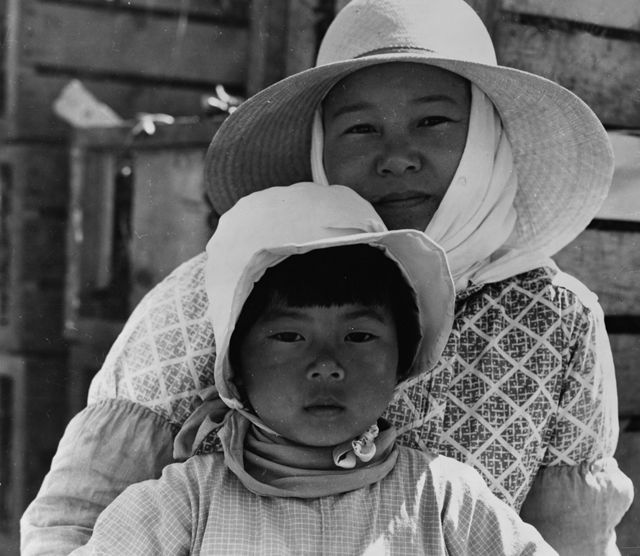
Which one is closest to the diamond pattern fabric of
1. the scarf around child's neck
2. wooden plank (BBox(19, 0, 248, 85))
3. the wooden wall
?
the scarf around child's neck

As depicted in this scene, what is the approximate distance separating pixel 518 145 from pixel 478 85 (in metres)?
0.15

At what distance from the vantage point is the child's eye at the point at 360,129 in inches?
63.3

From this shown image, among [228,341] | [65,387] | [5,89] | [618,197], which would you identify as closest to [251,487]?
[228,341]

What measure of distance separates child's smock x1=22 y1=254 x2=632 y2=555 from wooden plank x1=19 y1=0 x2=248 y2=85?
1.86 m

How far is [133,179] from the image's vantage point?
2770 millimetres

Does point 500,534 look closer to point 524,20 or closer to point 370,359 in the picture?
point 370,359

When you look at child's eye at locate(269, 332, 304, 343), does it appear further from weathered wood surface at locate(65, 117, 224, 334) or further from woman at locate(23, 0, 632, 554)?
weathered wood surface at locate(65, 117, 224, 334)

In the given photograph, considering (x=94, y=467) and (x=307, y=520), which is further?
(x=94, y=467)

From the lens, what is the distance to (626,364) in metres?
2.20

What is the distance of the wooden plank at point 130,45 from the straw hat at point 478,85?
5.17ft

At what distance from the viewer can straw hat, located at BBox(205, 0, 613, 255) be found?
1.58 m

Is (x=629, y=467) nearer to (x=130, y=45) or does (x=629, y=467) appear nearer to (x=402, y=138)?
(x=402, y=138)

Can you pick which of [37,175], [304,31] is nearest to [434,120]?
[304,31]

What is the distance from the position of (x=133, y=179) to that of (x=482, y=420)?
62.2 inches
